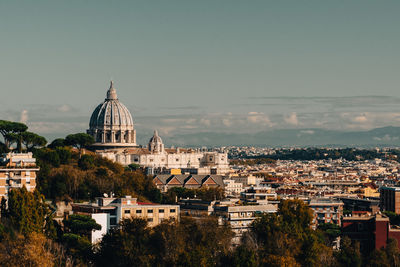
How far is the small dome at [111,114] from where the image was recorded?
15524 centimetres

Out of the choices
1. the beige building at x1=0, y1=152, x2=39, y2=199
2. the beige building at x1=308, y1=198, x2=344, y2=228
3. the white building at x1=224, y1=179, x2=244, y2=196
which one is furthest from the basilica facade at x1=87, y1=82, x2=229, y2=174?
the beige building at x1=0, y1=152, x2=39, y2=199

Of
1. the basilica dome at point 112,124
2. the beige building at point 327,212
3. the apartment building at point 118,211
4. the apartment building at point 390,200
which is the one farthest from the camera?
the basilica dome at point 112,124

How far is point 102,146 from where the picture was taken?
151375mm

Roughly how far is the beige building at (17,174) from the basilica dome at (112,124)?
A: 8244 centimetres

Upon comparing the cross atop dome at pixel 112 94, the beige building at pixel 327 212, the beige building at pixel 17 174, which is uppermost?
the cross atop dome at pixel 112 94

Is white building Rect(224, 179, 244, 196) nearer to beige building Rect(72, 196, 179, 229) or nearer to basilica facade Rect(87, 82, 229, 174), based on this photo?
basilica facade Rect(87, 82, 229, 174)

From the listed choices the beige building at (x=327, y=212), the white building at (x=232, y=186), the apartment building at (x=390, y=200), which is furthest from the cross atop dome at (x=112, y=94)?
the beige building at (x=327, y=212)

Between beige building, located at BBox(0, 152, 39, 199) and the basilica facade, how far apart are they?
75.7m

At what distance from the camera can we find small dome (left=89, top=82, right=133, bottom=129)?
509 ft

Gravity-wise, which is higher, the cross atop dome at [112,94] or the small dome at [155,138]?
the cross atop dome at [112,94]

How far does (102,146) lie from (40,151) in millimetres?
71026

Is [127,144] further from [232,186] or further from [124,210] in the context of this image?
[124,210]

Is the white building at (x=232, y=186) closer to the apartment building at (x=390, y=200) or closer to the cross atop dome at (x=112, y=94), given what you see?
the apartment building at (x=390, y=200)

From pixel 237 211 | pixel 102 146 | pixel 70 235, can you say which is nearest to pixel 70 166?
pixel 237 211
